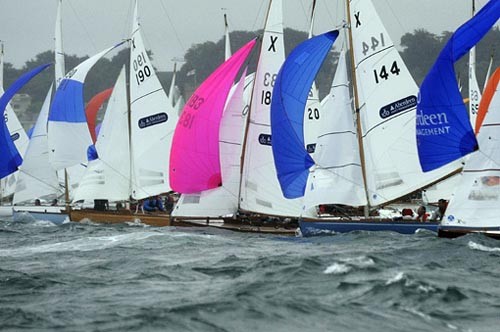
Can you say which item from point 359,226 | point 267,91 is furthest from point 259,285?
point 267,91

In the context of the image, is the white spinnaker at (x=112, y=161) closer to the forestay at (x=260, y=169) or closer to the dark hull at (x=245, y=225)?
the dark hull at (x=245, y=225)

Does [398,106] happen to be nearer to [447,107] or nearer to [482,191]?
[447,107]

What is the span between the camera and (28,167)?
34.8m

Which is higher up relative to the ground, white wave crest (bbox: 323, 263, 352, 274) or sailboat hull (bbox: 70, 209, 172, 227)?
sailboat hull (bbox: 70, 209, 172, 227)

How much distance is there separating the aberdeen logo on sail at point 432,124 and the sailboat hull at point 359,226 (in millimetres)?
1844

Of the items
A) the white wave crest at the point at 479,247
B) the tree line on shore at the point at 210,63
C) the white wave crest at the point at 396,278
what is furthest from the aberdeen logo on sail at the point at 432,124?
the tree line on shore at the point at 210,63

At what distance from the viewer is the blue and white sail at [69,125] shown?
32562mm

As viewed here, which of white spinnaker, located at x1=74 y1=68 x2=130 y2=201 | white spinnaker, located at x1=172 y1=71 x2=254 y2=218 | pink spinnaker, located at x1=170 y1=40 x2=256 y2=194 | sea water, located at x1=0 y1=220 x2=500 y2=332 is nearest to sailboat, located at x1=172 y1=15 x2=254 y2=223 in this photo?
white spinnaker, located at x1=172 y1=71 x2=254 y2=218

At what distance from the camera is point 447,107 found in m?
21.3

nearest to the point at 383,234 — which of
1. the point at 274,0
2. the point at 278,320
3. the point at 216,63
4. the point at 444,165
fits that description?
the point at 444,165

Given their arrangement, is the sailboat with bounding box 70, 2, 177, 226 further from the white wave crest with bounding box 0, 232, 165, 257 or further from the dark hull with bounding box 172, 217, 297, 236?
the white wave crest with bounding box 0, 232, 165, 257

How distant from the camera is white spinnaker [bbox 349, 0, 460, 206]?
2361cm

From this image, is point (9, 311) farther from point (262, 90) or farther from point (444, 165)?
point (262, 90)

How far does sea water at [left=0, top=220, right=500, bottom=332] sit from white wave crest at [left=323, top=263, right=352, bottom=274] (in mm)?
15
